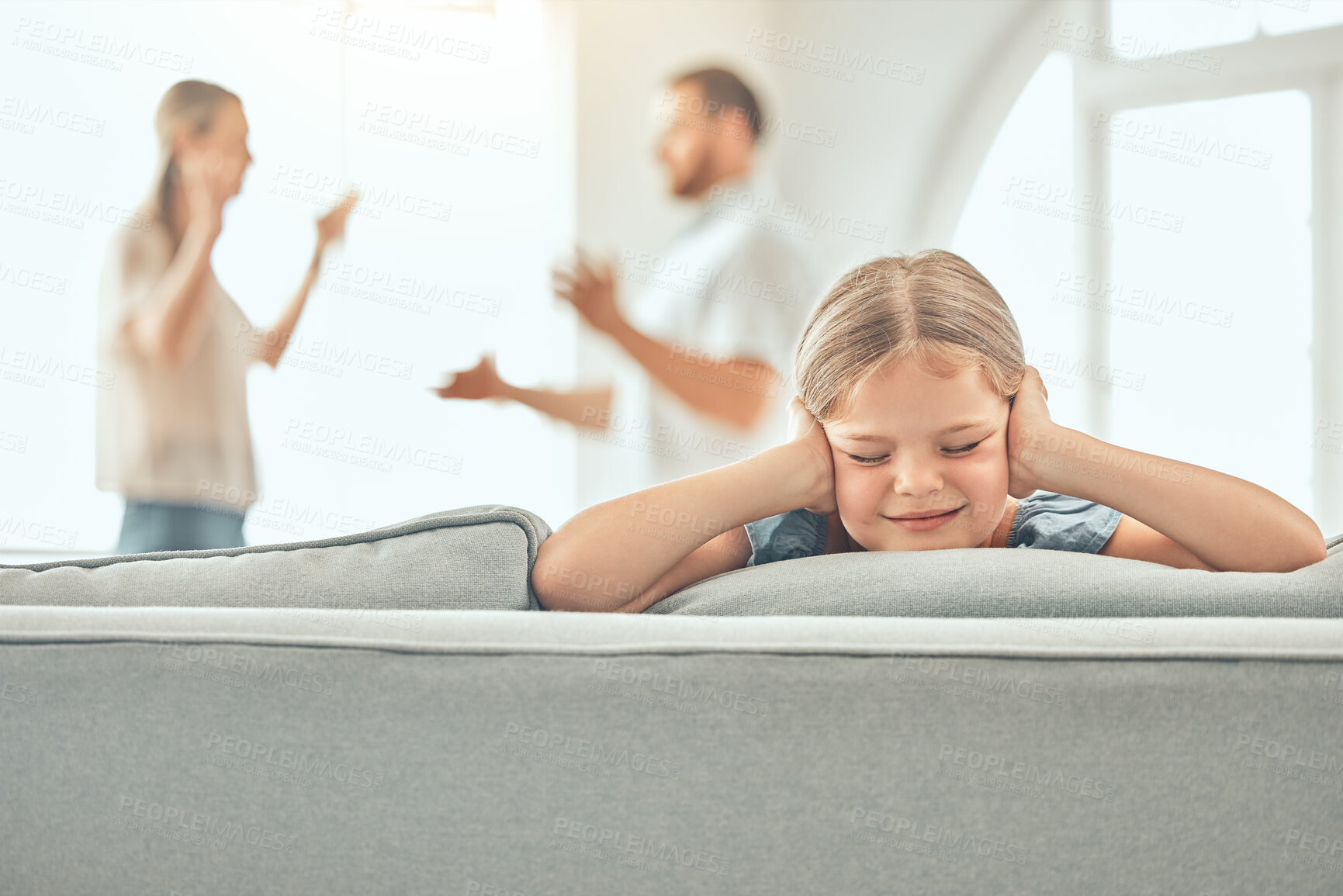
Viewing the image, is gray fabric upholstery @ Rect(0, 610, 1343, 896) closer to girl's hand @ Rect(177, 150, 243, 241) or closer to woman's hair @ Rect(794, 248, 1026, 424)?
woman's hair @ Rect(794, 248, 1026, 424)

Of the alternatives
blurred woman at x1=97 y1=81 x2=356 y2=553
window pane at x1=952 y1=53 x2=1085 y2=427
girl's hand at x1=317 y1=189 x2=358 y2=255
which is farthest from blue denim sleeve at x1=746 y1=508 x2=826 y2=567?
window pane at x1=952 y1=53 x2=1085 y2=427

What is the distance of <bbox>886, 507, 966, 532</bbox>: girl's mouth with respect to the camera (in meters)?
1.06

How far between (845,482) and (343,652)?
1.99 feet

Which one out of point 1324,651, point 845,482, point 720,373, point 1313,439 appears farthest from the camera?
point 1313,439

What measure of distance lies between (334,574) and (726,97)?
2249mm

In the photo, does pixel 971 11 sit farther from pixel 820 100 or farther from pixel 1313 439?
pixel 1313 439

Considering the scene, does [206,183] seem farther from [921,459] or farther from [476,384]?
[921,459]

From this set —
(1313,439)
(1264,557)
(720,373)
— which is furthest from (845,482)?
(1313,439)

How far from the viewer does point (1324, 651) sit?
0.57 m

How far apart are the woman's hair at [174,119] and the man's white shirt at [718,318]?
1.10 metres

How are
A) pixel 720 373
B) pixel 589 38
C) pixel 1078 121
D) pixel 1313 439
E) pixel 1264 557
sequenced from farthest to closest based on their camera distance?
pixel 589 38 < pixel 1078 121 < pixel 1313 439 < pixel 720 373 < pixel 1264 557

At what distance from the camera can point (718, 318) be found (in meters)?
2.14

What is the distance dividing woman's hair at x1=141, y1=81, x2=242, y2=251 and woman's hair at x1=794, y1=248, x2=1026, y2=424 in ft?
5.71

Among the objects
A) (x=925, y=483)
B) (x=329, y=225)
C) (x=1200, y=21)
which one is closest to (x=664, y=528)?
(x=925, y=483)
